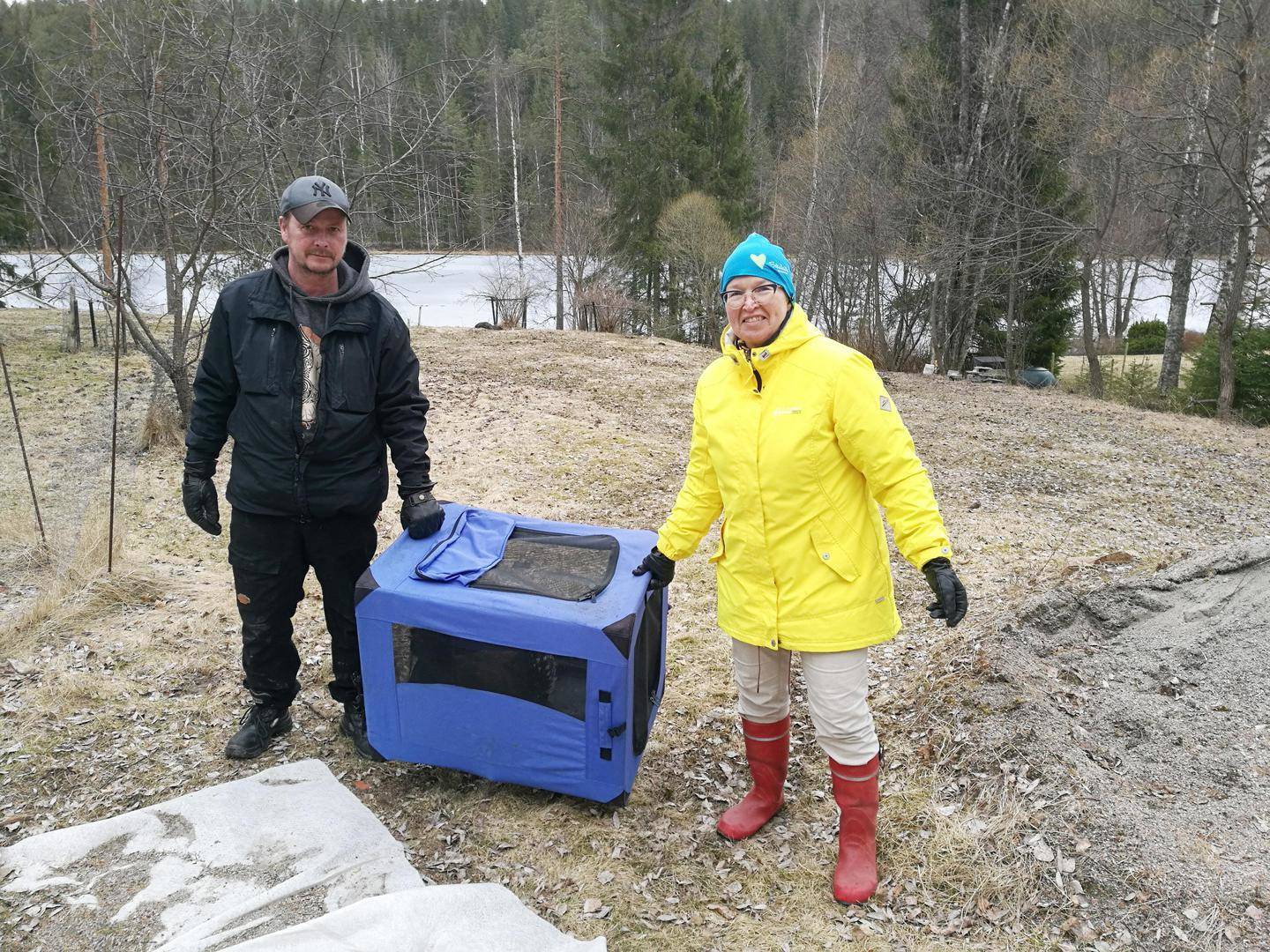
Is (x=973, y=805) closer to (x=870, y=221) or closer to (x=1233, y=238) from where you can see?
(x=1233, y=238)

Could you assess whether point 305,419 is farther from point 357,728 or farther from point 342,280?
point 357,728

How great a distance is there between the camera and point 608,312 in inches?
879

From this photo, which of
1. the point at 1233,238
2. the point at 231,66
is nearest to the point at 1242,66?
the point at 1233,238

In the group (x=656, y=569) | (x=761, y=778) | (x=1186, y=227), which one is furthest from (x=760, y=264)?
(x=1186, y=227)

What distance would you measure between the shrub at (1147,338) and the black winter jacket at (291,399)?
26389mm

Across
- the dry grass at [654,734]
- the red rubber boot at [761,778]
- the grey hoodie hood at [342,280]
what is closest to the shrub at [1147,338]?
the dry grass at [654,734]

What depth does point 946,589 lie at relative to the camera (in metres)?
2.33

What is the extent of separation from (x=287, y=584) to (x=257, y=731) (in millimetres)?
631

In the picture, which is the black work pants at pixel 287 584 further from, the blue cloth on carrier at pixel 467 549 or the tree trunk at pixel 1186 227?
the tree trunk at pixel 1186 227

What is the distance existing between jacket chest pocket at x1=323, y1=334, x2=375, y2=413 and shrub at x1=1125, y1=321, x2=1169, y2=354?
26.4 m

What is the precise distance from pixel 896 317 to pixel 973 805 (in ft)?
63.3

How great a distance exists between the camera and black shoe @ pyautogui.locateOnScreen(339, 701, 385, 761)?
326cm

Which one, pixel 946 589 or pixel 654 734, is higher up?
pixel 946 589

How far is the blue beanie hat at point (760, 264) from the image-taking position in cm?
243
